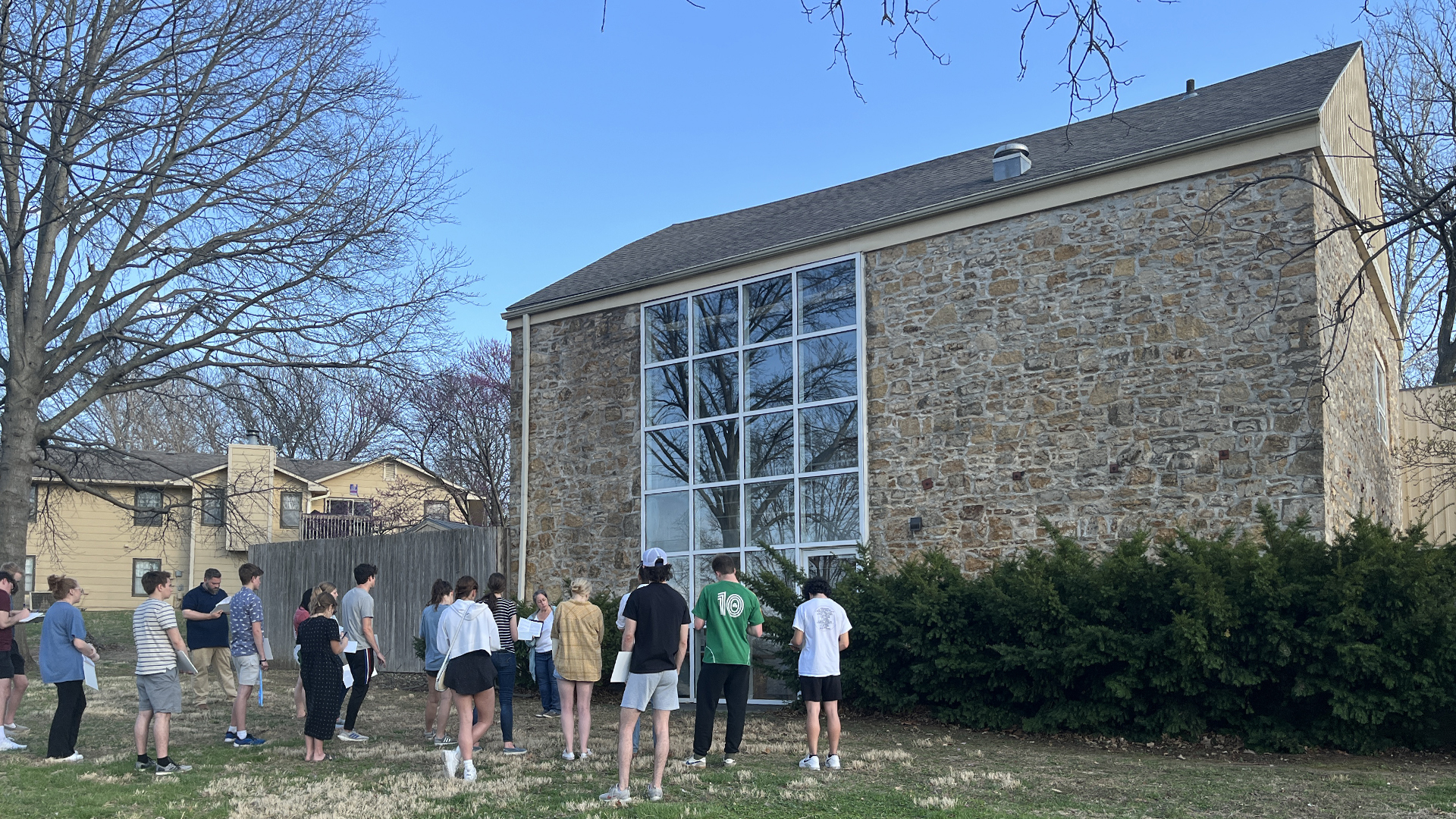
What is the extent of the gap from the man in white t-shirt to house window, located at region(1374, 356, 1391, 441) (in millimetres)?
9512

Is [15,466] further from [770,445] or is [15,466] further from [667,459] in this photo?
[770,445]

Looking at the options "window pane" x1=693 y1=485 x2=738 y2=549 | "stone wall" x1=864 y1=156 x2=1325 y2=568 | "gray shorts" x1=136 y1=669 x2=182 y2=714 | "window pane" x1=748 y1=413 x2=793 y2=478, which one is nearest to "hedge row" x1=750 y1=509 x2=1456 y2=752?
"stone wall" x1=864 y1=156 x2=1325 y2=568

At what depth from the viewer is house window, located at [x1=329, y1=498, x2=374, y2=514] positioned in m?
38.6

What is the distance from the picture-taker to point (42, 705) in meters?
13.6

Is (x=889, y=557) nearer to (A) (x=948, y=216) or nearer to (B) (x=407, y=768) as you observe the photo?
(A) (x=948, y=216)

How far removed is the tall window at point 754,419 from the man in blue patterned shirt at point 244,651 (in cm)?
543

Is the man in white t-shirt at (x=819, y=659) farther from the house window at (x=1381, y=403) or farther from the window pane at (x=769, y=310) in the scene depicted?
the house window at (x=1381, y=403)

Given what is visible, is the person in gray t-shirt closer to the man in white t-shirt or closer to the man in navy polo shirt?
the man in navy polo shirt

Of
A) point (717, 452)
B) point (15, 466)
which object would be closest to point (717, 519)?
point (717, 452)

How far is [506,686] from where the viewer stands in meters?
10.4

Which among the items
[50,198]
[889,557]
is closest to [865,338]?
[889,557]

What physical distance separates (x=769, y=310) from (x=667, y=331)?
1757 mm

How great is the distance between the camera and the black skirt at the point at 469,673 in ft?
28.3

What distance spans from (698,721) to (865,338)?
6.01m
